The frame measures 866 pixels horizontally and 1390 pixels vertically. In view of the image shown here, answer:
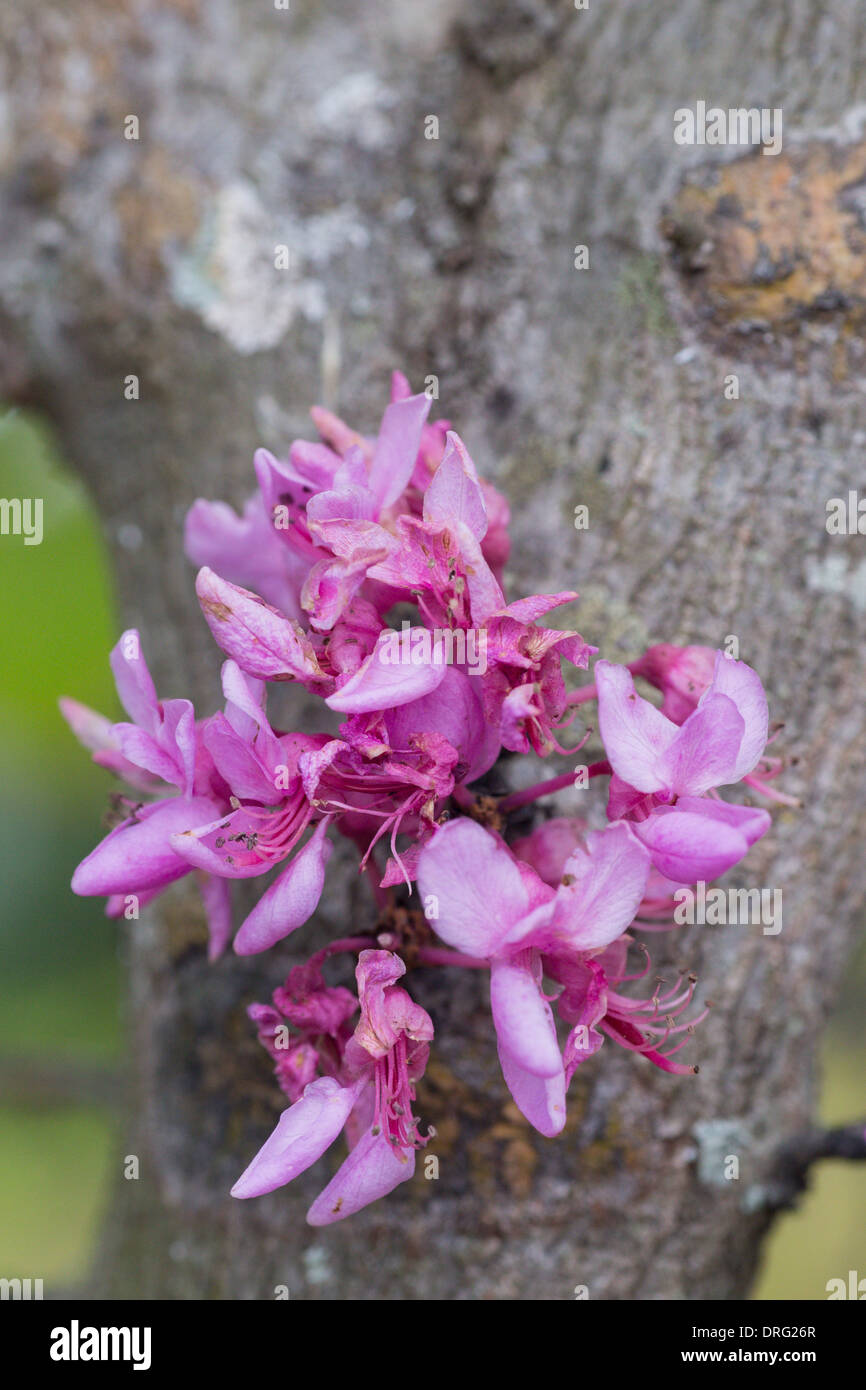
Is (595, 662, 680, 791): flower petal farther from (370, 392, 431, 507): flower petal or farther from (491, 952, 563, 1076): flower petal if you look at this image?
(370, 392, 431, 507): flower petal

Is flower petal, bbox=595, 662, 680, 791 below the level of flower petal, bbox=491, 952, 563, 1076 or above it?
above

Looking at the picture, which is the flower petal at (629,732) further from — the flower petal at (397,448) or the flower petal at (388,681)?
the flower petal at (397,448)

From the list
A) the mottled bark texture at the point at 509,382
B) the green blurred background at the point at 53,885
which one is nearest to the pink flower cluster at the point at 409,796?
the mottled bark texture at the point at 509,382

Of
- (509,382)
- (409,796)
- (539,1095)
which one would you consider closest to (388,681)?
(409,796)

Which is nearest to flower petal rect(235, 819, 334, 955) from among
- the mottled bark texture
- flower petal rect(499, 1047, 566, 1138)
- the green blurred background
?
flower petal rect(499, 1047, 566, 1138)
